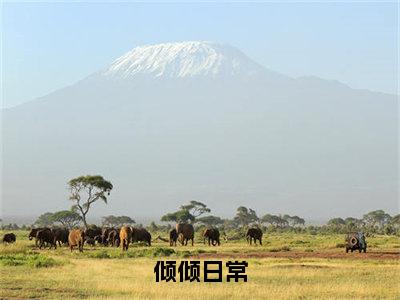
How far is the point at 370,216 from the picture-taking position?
452ft

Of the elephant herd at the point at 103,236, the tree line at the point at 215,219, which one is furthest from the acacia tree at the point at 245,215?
the elephant herd at the point at 103,236

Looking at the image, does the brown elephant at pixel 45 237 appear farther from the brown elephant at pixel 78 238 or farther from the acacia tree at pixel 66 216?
the acacia tree at pixel 66 216

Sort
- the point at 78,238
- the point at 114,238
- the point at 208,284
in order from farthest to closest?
1. the point at 114,238
2. the point at 78,238
3. the point at 208,284

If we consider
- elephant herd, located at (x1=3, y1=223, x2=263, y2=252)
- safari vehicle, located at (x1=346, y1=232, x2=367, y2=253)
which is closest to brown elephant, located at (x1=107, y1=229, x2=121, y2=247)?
elephant herd, located at (x1=3, y1=223, x2=263, y2=252)

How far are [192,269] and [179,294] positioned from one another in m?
4.87

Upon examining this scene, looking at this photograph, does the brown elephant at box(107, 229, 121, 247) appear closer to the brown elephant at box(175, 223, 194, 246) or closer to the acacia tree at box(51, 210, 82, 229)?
the brown elephant at box(175, 223, 194, 246)

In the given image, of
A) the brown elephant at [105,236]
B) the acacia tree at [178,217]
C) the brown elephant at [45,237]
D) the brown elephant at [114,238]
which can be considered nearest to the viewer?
the brown elephant at [45,237]

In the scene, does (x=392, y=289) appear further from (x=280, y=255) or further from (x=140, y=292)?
(x=280, y=255)

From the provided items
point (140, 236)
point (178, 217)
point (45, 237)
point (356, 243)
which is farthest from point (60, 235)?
point (178, 217)

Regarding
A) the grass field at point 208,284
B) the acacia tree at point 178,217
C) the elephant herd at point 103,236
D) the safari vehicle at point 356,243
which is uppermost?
the acacia tree at point 178,217

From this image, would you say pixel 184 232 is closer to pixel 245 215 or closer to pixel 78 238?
pixel 78 238

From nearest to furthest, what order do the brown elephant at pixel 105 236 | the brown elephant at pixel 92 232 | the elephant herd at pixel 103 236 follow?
the elephant herd at pixel 103 236 < the brown elephant at pixel 105 236 < the brown elephant at pixel 92 232

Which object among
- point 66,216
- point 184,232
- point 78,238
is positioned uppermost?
point 66,216

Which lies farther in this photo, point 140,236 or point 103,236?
point 140,236
